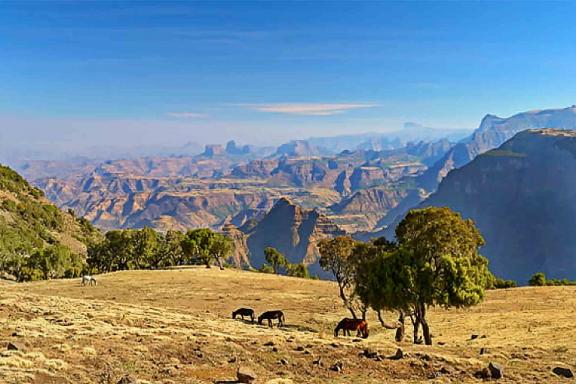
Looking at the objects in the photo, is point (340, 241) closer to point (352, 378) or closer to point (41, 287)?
point (352, 378)

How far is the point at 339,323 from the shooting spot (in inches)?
1795

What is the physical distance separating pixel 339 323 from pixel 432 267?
35.2ft

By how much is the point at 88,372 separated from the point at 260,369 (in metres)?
9.82

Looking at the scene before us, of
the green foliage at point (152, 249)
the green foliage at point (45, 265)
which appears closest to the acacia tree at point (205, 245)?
the green foliage at point (152, 249)

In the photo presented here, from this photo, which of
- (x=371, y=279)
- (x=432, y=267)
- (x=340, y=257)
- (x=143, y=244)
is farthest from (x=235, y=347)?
(x=143, y=244)

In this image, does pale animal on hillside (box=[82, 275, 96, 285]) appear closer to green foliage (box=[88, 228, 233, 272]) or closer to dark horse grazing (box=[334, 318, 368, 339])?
green foliage (box=[88, 228, 233, 272])

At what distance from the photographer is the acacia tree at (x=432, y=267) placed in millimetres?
40906

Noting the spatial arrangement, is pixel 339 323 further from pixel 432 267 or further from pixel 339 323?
pixel 432 267

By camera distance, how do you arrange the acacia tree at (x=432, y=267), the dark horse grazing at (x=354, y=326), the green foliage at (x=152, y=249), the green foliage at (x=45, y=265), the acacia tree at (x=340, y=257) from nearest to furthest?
the acacia tree at (x=432, y=267)
the dark horse grazing at (x=354, y=326)
the acacia tree at (x=340, y=257)
the green foliage at (x=45, y=265)
the green foliage at (x=152, y=249)

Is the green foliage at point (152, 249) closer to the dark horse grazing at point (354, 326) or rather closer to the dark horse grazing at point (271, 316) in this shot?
the dark horse grazing at point (271, 316)

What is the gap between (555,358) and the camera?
34.8 metres

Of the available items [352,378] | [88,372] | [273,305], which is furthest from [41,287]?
[352,378]

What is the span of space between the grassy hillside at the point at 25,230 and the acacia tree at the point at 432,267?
95.3 meters

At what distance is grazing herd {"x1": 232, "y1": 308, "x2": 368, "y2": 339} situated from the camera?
149 feet
